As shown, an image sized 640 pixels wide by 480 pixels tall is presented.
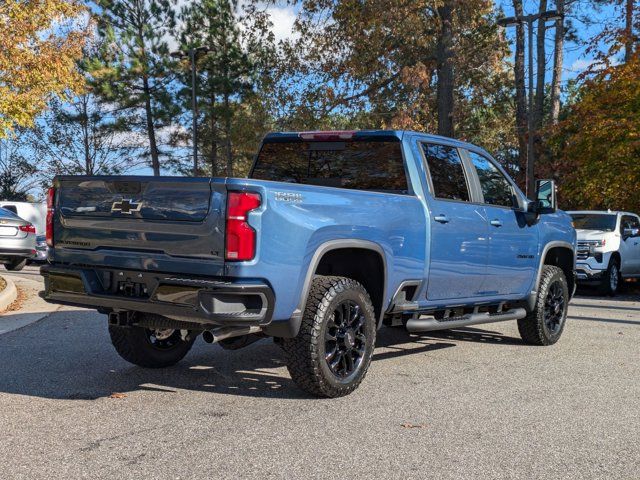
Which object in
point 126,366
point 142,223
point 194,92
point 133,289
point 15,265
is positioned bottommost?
point 15,265

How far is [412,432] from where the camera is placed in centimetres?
465

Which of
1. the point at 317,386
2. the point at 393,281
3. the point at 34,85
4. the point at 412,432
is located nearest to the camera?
the point at 412,432

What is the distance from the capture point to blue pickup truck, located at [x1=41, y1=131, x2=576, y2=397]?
4.76m

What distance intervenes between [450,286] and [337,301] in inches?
64.4

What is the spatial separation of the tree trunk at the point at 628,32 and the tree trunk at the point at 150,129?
2098 cm

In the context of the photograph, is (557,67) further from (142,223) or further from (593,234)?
(142,223)

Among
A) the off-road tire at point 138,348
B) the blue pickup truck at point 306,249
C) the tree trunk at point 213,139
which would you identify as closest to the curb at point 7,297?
the off-road tire at point 138,348

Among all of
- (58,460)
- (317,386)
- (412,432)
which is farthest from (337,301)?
(58,460)

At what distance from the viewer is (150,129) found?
37.7m

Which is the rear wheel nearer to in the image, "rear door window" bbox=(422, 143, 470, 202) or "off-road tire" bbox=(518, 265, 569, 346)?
"off-road tire" bbox=(518, 265, 569, 346)

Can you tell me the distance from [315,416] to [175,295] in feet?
3.96

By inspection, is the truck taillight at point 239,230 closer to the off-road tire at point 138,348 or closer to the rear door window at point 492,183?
the off-road tire at point 138,348

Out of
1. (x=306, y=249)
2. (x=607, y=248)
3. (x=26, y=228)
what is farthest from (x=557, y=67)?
(x=306, y=249)

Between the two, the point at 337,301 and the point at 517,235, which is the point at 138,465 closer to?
the point at 337,301
